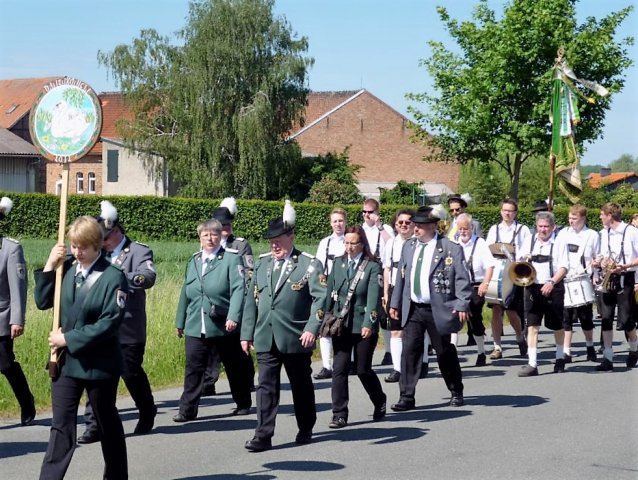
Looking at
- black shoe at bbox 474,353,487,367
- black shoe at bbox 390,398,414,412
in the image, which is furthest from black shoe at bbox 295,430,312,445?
black shoe at bbox 474,353,487,367

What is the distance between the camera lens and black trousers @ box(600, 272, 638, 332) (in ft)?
43.4

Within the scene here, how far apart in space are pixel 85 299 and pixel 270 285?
7.95 ft

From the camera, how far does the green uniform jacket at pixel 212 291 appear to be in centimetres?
970

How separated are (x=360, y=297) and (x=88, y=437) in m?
2.75

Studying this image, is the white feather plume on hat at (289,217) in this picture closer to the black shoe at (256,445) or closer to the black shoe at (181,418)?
the black shoe at (256,445)

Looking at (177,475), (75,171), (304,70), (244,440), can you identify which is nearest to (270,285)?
(244,440)

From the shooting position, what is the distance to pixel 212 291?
9773 millimetres

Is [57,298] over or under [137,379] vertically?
over

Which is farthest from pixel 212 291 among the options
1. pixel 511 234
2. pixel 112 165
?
pixel 112 165

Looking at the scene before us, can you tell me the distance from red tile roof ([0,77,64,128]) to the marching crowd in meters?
77.8

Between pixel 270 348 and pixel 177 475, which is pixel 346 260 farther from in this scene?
pixel 177 475

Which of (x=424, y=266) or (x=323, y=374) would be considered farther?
(x=323, y=374)

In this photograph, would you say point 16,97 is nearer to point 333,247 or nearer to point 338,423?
point 333,247

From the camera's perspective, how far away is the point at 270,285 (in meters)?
8.77
